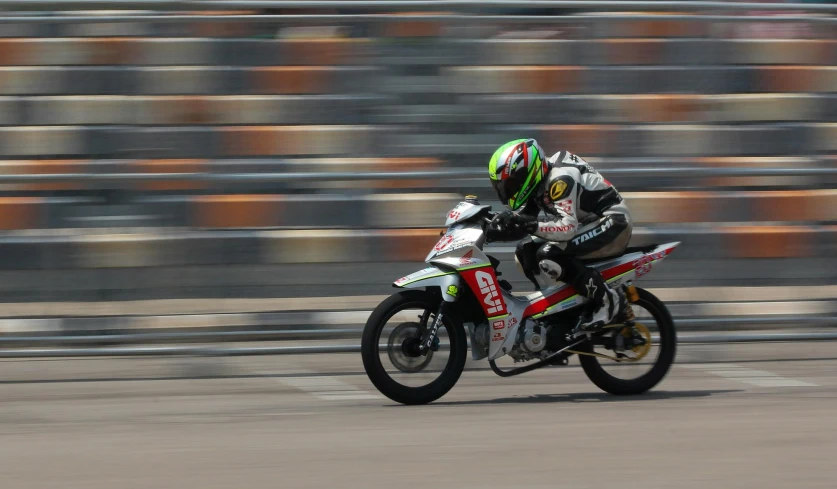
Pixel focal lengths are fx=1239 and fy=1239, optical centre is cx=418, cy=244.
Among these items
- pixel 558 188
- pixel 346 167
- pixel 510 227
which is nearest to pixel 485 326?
pixel 510 227

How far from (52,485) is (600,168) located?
502 centimetres

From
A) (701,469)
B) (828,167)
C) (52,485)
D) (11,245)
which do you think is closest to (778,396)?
(701,469)

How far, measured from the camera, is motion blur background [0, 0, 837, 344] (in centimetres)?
845

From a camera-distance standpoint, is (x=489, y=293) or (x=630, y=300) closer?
(x=489, y=293)

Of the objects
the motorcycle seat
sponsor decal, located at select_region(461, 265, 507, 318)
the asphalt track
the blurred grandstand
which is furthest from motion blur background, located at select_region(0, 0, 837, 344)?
sponsor decal, located at select_region(461, 265, 507, 318)

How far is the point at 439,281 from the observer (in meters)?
6.64

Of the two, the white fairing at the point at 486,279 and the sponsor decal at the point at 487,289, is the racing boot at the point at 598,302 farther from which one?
the sponsor decal at the point at 487,289

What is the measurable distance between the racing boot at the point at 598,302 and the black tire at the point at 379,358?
716mm

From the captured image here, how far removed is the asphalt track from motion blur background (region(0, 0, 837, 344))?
2.30 feet

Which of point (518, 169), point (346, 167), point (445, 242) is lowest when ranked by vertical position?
point (445, 242)

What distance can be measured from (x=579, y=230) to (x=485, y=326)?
0.76 meters

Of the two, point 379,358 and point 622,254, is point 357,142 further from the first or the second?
point 379,358

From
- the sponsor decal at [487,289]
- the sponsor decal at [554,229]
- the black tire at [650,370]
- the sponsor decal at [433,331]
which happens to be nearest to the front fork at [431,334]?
the sponsor decal at [433,331]

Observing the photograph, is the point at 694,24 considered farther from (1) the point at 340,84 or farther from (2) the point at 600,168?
(1) the point at 340,84
